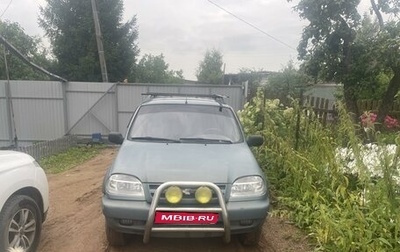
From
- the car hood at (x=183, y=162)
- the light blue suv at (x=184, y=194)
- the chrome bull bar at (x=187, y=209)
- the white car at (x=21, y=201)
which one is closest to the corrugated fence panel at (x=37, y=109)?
the white car at (x=21, y=201)

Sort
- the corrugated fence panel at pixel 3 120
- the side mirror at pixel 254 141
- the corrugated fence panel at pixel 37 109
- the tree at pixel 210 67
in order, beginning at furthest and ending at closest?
the tree at pixel 210 67
the corrugated fence panel at pixel 37 109
the corrugated fence panel at pixel 3 120
the side mirror at pixel 254 141

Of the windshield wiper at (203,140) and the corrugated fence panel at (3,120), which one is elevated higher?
the windshield wiper at (203,140)

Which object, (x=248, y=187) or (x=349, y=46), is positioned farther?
(x=349, y=46)

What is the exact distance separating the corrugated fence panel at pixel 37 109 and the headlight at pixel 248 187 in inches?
421

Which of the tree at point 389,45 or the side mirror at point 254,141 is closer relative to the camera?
the side mirror at point 254,141

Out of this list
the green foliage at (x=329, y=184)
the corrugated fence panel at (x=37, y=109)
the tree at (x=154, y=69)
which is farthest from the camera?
the tree at (x=154, y=69)

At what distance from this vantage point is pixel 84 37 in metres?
21.2

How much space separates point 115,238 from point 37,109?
10.4 m

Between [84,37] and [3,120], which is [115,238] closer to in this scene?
[3,120]

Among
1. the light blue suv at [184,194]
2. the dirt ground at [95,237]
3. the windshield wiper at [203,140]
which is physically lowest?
the dirt ground at [95,237]

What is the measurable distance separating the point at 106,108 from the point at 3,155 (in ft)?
30.1

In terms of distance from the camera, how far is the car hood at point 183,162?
325 cm

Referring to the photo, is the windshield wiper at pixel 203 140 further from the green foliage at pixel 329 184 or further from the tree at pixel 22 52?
the tree at pixel 22 52

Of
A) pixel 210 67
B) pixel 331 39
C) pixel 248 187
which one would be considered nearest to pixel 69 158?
pixel 248 187
